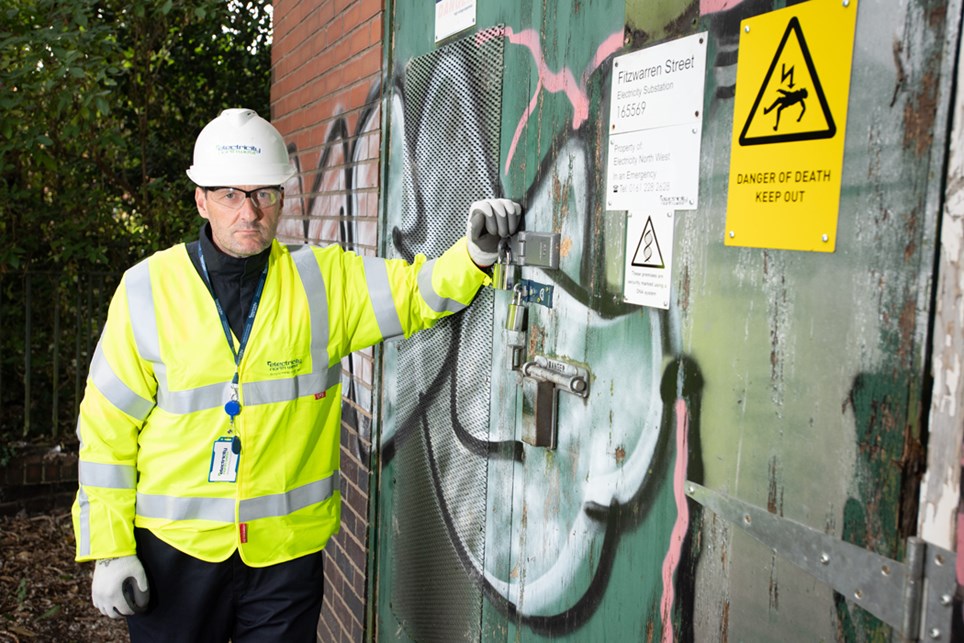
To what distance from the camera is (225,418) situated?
8.32ft

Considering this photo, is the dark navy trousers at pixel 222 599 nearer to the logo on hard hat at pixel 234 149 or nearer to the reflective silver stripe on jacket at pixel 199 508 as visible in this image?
the reflective silver stripe on jacket at pixel 199 508

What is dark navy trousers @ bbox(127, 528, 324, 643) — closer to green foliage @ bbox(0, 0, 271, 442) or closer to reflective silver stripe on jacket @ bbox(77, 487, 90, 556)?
reflective silver stripe on jacket @ bbox(77, 487, 90, 556)

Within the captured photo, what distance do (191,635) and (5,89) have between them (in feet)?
12.3

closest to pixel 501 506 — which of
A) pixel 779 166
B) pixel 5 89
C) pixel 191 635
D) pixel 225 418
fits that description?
pixel 225 418

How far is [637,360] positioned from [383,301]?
42.3 inches

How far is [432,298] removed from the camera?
2578 mm

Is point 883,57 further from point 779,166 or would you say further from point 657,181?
point 657,181

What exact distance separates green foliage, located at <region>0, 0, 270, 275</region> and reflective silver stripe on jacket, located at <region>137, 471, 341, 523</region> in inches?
130

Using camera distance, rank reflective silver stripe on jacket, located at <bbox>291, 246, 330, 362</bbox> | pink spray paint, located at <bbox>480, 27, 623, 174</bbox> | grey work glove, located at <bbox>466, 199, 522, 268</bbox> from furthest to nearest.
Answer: reflective silver stripe on jacket, located at <bbox>291, 246, 330, 362</bbox> → grey work glove, located at <bbox>466, 199, 522, 268</bbox> → pink spray paint, located at <bbox>480, 27, 623, 174</bbox>

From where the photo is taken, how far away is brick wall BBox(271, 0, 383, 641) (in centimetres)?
334

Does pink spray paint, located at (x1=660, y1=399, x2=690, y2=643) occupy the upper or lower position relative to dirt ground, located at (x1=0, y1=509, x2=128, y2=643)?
upper

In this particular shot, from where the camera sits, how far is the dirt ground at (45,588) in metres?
4.70

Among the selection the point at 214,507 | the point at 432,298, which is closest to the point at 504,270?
the point at 432,298

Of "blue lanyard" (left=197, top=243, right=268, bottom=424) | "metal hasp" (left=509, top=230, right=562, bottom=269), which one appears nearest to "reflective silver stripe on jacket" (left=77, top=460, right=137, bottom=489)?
"blue lanyard" (left=197, top=243, right=268, bottom=424)
